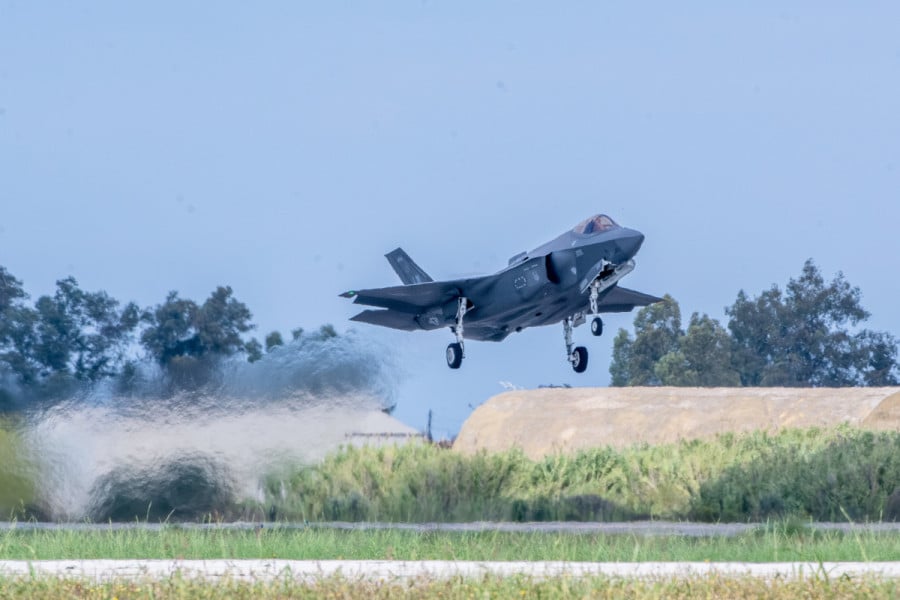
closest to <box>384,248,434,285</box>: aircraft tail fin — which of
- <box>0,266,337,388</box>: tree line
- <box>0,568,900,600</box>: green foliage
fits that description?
<box>0,266,337,388</box>: tree line

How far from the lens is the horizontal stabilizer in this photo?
27.6 metres

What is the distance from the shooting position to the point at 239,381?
82.9 ft

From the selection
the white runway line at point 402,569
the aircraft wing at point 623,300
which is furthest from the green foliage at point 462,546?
the aircraft wing at point 623,300

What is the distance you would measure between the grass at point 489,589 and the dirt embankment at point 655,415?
20.2 metres

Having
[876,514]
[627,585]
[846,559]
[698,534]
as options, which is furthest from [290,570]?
[876,514]

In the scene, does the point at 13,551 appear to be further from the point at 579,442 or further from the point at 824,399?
the point at 824,399

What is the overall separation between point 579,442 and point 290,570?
20796 mm

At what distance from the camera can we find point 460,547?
17.3 meters

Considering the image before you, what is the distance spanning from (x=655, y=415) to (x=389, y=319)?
9388 millimetres

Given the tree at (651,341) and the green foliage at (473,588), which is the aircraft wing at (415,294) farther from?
the tree at (651,341)

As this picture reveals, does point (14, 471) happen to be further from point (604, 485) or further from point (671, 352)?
point (671, 352)

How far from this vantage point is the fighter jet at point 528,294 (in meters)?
25.0

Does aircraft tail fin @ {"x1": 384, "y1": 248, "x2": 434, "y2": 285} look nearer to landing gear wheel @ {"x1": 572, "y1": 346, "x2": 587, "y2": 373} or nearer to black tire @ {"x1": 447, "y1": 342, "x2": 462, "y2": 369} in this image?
black tire @ {"x1": 447, "y1": 342, "x2": 462, "y2": 369}

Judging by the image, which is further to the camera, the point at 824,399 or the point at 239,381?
the point at 824,399
